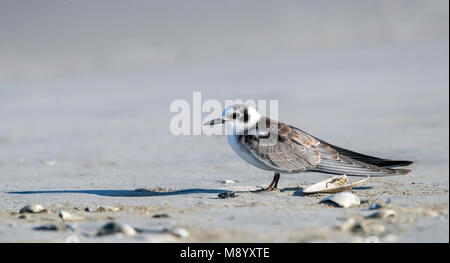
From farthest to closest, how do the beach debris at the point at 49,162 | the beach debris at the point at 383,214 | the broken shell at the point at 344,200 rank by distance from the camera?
the beach debris at the point at 49,162 < the broken shell at the point at 344,200 < the beach debris at the point at 383,214

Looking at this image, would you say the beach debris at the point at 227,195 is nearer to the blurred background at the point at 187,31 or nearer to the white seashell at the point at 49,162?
the white seashell at the point at 49,162

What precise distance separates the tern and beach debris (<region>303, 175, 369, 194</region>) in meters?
0.17

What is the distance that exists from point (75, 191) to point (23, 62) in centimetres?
1284

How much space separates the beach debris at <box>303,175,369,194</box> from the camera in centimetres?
538

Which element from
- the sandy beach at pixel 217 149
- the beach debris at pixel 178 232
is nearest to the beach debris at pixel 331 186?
the sandy beach at pixel 217 149

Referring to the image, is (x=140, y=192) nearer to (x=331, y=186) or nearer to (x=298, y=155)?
(x=298, y=155)

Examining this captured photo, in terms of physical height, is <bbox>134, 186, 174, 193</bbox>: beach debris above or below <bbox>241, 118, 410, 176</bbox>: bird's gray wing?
below

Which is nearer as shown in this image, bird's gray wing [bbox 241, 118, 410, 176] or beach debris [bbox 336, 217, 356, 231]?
beach debris [bbox 336, 217, 356, 231]

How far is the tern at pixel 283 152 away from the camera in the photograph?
19.3ft

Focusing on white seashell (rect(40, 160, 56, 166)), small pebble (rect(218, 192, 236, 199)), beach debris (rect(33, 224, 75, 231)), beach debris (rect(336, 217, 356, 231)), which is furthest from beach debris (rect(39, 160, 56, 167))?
beach debris (rect(336, 217, 356, 231))

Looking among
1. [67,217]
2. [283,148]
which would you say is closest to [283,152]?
[283,148]

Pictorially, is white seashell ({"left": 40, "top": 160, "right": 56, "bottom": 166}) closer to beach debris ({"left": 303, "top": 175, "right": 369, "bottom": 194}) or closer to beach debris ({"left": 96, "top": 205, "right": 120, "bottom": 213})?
beach debris ({"left": 96, "top": 205, "right": 120, "bottom": 213})

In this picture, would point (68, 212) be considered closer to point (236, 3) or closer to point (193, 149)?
point (193, 149)
